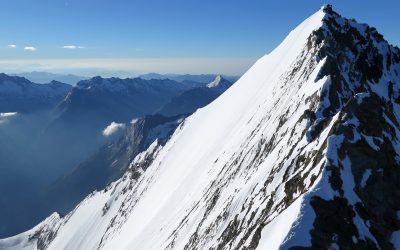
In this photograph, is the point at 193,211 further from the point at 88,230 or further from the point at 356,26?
the point at 88,230

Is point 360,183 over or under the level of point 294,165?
over

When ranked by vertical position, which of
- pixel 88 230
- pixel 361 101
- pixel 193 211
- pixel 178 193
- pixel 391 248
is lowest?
pixel 88 230

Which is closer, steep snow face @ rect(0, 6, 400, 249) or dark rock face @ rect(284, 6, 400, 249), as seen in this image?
dark rock face @ rect(284, 6, 400, 249)

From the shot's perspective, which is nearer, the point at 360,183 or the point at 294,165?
the point at 360,183

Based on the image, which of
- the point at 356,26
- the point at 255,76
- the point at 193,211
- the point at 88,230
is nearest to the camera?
the point at 193,211

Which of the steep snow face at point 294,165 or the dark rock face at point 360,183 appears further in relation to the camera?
the steep snow face at point 294,165

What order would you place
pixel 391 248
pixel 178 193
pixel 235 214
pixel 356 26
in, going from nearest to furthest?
pixel 391 248 < pixel 235 214 < pixel 356 26 < pixel 178 193

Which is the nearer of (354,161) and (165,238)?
(354,161)

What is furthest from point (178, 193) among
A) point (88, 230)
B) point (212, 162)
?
point (88, 230)
